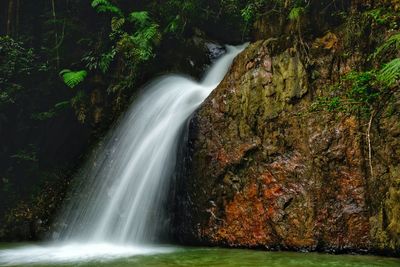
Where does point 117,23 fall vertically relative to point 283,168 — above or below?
above

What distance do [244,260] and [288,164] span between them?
4.84 ft

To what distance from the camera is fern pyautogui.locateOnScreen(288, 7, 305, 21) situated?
5.86 metres

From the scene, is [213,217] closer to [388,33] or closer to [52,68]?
[388,33]

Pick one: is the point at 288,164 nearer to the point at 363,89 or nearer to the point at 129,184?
the point at 363,89

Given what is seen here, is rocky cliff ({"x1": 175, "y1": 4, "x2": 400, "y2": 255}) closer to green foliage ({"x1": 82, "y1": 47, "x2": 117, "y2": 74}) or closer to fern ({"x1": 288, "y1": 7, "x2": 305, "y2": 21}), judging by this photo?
fern ({"x1": 288, "y1": 7, "x2": 305, "y2": 21})

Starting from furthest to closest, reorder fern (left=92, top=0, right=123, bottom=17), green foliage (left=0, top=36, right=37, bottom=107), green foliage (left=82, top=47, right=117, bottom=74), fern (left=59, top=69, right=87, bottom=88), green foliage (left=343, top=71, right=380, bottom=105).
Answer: green foliage (left=0, top=36, right=37, bottom=107)
fern (left=92, top=0, right=123, bottom=17)
green foliage (left=82, top=47, right=117, bottom=74)
fern (left=59, top=69, right=87, bottom=88)
green foliage (left=343, top=71, right=380, bottom=105)

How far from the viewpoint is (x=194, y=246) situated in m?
A: 5.37

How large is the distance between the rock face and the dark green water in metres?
0.31

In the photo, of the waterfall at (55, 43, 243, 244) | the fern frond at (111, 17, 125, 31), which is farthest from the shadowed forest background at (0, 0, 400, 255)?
the waterfall at (55, 43, 243, 244)

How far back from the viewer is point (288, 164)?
5.02 m

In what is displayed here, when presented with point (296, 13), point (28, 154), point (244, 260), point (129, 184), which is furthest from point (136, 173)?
point (28, 154)

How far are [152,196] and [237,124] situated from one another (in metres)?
1.73

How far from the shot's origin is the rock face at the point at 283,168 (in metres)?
4.45

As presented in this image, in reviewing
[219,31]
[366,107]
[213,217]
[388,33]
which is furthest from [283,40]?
[219,31]
